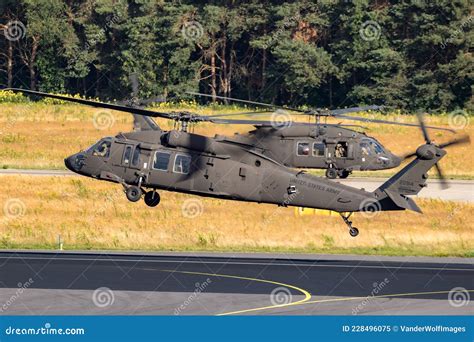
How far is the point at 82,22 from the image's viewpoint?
123125 millimetres

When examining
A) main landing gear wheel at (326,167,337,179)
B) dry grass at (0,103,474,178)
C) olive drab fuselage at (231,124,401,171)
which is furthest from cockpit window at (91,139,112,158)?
dry grass at (0,103,474,178)

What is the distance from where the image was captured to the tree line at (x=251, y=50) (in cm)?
10738

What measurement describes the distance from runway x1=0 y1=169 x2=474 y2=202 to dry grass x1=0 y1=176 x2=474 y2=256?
4032 millimetres

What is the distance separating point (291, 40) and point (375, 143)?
5931cm

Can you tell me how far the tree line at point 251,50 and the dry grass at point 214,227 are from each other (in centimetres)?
4204

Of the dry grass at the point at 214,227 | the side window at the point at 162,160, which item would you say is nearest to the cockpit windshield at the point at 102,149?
the side window at the point at 162,160

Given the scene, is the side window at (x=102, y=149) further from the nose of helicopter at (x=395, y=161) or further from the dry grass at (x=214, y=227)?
the nose of helicopter at (x=395, y=161)

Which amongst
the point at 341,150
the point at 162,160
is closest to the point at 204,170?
the point at 162,160

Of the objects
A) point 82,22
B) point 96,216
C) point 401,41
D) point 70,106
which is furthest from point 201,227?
point 82,22

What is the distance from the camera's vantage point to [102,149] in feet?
131

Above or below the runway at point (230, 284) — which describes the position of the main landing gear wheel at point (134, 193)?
above

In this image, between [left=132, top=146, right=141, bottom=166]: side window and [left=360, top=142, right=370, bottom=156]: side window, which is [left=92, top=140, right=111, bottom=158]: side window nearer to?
[left=132, top=146, right=141, bottom=166]: side window

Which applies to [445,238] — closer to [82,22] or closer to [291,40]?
[291,40]

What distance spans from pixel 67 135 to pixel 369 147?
43.6 metres
